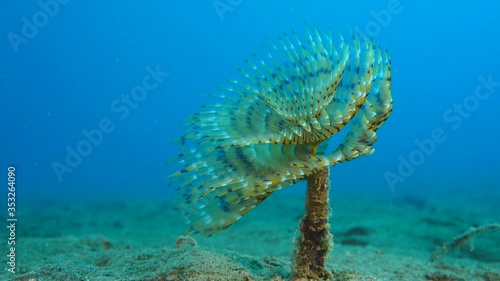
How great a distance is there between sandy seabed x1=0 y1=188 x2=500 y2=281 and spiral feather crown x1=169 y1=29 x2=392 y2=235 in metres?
0.83

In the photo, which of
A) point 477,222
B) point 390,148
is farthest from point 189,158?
point 390,148

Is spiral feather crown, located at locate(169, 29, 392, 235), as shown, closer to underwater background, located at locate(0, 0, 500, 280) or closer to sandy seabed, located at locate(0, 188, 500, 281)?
sandy seabed, located at locate(0, 188, 500, 281)

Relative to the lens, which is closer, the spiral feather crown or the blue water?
the spiral feather crown

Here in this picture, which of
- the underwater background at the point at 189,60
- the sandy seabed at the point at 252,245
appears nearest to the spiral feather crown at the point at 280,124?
the sandy seabed at the point at 252,245

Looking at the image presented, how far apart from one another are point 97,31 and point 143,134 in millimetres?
35620

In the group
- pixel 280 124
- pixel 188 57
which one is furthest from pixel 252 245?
pixel 188 57

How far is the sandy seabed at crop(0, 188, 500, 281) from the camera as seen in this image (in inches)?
166

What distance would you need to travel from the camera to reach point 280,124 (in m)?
3.31

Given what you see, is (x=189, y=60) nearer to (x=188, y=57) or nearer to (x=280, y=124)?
(x=188, y=57)

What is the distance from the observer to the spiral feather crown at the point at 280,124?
3.00 metres

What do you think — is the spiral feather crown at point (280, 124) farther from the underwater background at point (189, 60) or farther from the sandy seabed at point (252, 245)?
the underwater background at point (189, 60)

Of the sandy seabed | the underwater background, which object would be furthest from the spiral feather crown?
the underwater background

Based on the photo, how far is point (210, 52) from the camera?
4166 inches

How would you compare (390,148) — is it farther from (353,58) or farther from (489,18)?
(353,58)
